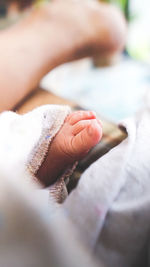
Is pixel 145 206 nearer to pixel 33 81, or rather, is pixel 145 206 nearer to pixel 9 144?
pixel 9 144

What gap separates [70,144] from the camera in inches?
13.6

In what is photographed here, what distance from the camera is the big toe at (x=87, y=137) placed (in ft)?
1.10

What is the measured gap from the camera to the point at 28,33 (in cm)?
55

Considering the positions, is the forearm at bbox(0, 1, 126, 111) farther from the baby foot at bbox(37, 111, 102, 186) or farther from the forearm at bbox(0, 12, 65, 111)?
the baby foot at bbox(37, 111, 102, 186)

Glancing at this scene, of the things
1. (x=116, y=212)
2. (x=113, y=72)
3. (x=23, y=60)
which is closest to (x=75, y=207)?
(x=116, y=212)

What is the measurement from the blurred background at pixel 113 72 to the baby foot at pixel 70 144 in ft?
1.96

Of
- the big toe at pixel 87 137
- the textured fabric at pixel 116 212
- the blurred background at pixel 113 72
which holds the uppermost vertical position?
the big toe at pixel 87 137

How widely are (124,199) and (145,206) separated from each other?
0.02 meters

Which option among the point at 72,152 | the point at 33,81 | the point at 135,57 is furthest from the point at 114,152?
the point at 135,57

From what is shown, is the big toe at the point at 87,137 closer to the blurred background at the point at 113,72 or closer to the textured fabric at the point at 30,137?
the textured fabric at the point at 30,137

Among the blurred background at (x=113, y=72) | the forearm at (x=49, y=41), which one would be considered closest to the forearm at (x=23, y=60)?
the forearm at (x=49, y=41)

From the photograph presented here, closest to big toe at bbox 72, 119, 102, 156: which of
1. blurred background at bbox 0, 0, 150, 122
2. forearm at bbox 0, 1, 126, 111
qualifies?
forearm at bbox 0, 1, 126, 111

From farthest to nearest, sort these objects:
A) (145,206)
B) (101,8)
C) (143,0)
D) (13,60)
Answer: (143,0) → (101,8) → (13,60) → (145,206)

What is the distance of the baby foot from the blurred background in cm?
60
